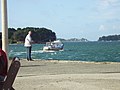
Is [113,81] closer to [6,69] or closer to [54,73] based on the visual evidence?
[54,73]

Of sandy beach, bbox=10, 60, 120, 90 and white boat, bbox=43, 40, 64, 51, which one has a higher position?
sandy beach, bbox=10, 60, 120, 90

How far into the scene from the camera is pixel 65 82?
1386 centimetres

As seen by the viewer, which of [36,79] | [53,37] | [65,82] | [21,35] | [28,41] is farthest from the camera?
[53,37]

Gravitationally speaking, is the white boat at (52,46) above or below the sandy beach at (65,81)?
below

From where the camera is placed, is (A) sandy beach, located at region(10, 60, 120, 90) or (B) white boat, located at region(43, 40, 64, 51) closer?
(A) sandy beach, located at region(10, 60, 120, 90)

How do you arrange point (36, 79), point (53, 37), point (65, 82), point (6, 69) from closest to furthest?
point (6, 69) < point (65, 82) < point (36, 79) < point (53, 37)

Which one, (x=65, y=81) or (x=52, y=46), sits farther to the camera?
(x=52, y=46)

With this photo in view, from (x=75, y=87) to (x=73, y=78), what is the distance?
2.19 m

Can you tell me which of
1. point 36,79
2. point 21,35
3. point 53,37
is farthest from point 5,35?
point 53,37

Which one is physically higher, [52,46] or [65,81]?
[65,81]

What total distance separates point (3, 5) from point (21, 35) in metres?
67.6

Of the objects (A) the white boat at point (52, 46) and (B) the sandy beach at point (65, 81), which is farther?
(A) the white boat at point (52, 46)

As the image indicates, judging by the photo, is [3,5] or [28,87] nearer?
[28,87]

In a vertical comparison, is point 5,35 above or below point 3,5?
below
